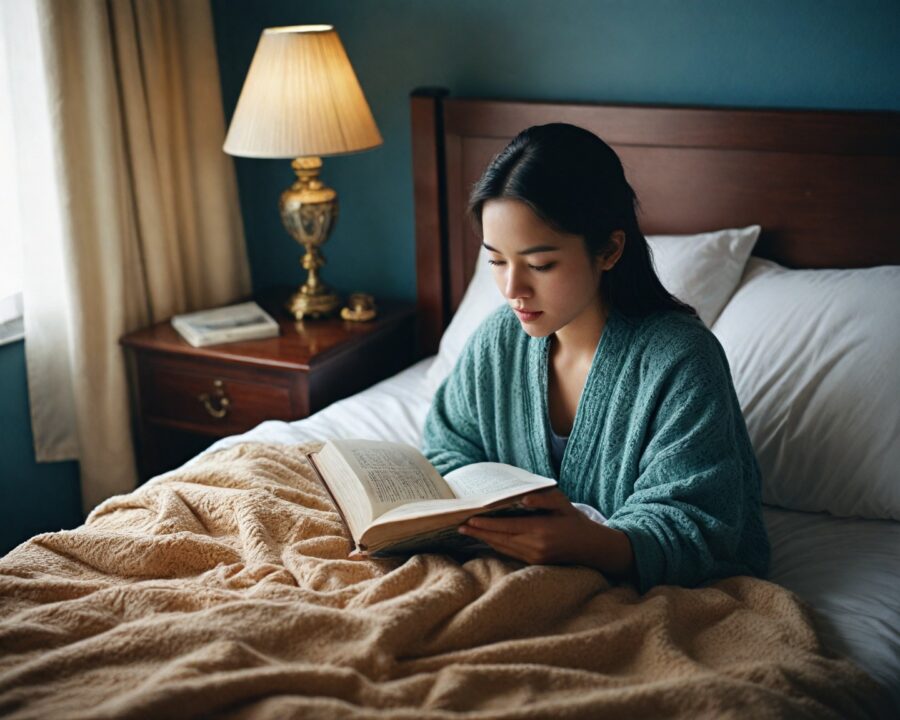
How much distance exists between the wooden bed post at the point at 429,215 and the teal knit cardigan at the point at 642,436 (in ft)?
2.55

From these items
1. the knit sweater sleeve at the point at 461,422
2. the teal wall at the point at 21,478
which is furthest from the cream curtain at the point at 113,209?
the knit sweater sleeve at the point at 461,422

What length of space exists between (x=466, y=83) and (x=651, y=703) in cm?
168

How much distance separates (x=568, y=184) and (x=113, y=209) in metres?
1.29

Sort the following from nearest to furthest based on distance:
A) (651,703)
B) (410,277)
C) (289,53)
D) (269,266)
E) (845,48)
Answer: (651,703)
(845,48)
(289,53)
(410,277)
(269,266)

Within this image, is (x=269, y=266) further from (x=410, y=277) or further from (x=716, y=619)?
(x=716, y=619)

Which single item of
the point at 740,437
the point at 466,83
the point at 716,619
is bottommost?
the point at 716,619

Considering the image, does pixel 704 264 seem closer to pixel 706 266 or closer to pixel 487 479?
pixel 706 266

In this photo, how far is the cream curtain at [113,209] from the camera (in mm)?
2262

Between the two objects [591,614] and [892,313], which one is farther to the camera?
[892,313]

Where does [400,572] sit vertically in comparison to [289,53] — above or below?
below

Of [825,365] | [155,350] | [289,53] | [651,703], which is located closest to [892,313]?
[825,365]

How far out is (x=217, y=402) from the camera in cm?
239

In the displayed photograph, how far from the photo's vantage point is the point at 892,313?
69.8 inches

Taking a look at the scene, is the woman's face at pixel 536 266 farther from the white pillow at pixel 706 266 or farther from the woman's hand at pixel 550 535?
the white pillow at pixel 706 266
